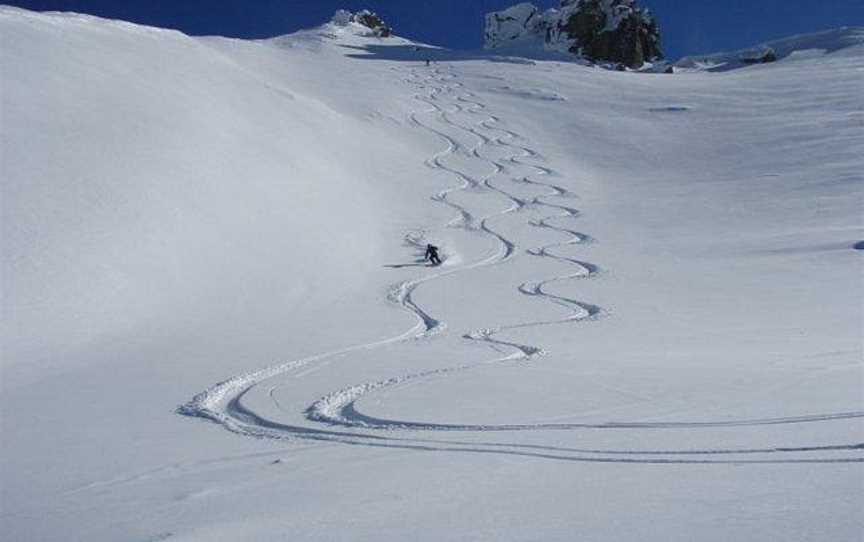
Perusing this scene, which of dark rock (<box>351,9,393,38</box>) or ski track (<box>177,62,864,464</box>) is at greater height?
dark rock (<box>351,9,393,38</box>)

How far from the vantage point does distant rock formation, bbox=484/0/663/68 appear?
68438 mm

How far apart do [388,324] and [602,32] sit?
63060 millimetres

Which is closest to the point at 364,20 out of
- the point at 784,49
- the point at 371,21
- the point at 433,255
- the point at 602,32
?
the point at 371,21

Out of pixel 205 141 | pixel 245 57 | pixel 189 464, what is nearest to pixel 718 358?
pixel 189 464

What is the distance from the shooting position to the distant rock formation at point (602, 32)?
68438 mm

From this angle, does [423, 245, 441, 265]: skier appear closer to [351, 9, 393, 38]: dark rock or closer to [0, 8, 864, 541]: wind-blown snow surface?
[0, 8, 864, 541]: wind-blown snow surface

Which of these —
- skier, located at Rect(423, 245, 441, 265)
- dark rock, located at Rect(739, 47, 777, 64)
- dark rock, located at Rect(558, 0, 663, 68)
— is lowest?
skier, located at Rect(423, 245, 441, 265)

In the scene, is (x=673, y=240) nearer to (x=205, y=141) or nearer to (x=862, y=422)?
(x=205, y=141)

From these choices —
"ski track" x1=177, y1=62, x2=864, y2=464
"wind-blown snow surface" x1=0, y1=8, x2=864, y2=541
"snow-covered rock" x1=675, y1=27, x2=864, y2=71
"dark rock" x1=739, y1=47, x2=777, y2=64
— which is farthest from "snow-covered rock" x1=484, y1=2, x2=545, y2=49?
"ski track" x1=177, y1=62, x2=864, y2=464

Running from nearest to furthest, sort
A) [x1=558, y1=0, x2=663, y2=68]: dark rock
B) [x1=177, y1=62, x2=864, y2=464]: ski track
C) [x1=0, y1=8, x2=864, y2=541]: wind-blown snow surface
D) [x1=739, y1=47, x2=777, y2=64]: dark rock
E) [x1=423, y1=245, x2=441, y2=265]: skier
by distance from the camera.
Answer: [x1=0, y1=8, x2=864, y2=541]: wind-blown snow surface
[x1=177, y1=62, x2=864, y2=464]: ski track
[x1=423, y1=245, x2=441, y2=265]: skier
[x1=739, y1=47, x2=777, y2=64]: dark rock
[x1=558, y1=0, x2=663, y2=68]: dark rock

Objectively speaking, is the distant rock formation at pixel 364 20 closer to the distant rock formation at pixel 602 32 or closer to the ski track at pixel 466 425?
the distant rock formation at pixel 602 32

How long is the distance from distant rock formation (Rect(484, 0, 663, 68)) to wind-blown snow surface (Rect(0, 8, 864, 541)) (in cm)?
4304

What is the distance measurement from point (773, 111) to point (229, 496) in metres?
32.4

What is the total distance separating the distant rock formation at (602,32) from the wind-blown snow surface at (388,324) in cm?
4304
